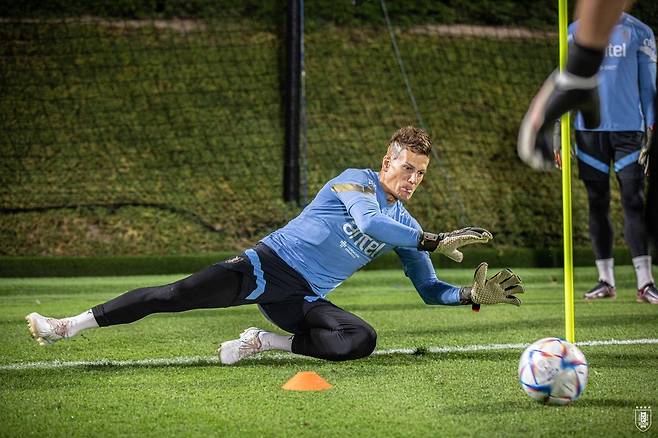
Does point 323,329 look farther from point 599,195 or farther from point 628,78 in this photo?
point 628,78

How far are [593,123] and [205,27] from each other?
11845 mm

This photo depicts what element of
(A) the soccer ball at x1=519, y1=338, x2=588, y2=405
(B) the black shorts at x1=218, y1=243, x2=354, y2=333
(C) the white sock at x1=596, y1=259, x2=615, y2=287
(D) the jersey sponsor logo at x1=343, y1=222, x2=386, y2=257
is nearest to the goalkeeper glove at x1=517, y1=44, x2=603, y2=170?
(A) the soccer ball at x1=519, y1=338, x2=588, y2=405

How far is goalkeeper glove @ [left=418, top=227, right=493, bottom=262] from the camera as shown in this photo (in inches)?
156

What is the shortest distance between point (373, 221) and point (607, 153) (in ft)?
12.5

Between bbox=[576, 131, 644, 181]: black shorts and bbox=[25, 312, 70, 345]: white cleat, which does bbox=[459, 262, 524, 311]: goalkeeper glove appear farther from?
bbox=[576, 131, 644, 181]: black shorts

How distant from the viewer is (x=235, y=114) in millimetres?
13219

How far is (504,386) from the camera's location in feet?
13.2

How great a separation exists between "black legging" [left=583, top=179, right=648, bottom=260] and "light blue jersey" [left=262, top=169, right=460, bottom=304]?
3093mm

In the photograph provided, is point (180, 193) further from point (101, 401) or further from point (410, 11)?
point (101, 401)

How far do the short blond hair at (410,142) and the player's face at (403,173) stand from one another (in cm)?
2

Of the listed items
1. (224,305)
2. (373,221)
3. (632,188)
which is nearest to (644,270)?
(632,188)

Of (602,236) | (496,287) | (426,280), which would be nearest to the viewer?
(496,287)

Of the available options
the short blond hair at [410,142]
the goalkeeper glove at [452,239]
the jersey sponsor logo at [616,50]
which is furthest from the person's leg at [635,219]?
the goalkeeper glove at [452,239]

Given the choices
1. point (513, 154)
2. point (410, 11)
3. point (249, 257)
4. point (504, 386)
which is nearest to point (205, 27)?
point (410, 11)
